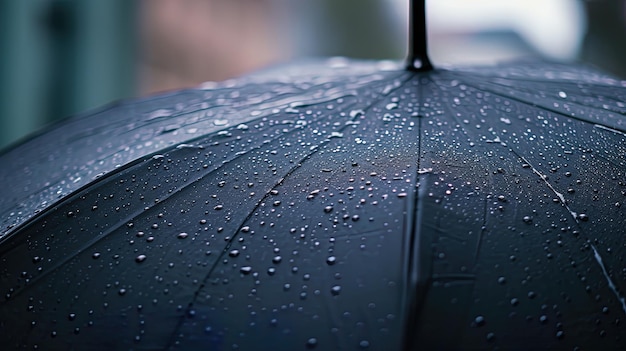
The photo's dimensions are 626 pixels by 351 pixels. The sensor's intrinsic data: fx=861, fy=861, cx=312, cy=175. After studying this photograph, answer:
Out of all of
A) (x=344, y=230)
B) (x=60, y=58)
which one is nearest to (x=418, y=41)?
(x=344, y=230)

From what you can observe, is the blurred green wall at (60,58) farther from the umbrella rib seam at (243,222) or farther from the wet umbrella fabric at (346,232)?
the umbrella rib seam at (243,222)

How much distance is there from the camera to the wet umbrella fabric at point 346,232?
4.28 ft

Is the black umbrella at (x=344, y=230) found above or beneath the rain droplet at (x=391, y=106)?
beneath

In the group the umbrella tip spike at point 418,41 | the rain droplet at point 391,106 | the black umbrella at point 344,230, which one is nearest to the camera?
the black umbrella at point 344,230

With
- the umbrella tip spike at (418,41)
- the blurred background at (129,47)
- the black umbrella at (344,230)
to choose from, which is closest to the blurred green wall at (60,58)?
the blurred background at (129,47)

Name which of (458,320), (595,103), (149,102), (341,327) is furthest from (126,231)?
(595,103)

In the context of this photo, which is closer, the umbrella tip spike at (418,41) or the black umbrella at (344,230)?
the black umbrella at (344,230)

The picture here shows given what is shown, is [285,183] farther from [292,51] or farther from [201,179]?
[292,51]

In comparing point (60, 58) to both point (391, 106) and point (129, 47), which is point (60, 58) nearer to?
point (129, 47)

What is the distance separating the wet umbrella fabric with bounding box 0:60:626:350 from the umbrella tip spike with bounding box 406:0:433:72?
0.10m

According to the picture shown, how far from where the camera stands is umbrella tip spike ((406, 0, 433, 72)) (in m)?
1.97

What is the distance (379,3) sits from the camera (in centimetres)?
2986

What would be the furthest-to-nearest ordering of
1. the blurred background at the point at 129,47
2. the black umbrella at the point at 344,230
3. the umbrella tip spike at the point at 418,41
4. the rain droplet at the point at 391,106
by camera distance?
the blurred background at the point at 129,47 → the umbrella tip spike at the point at 418,41 → the rain droplet at the point at 391,106 → the black umbrella at the point at 344,230

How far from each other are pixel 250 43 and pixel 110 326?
43.1ft
